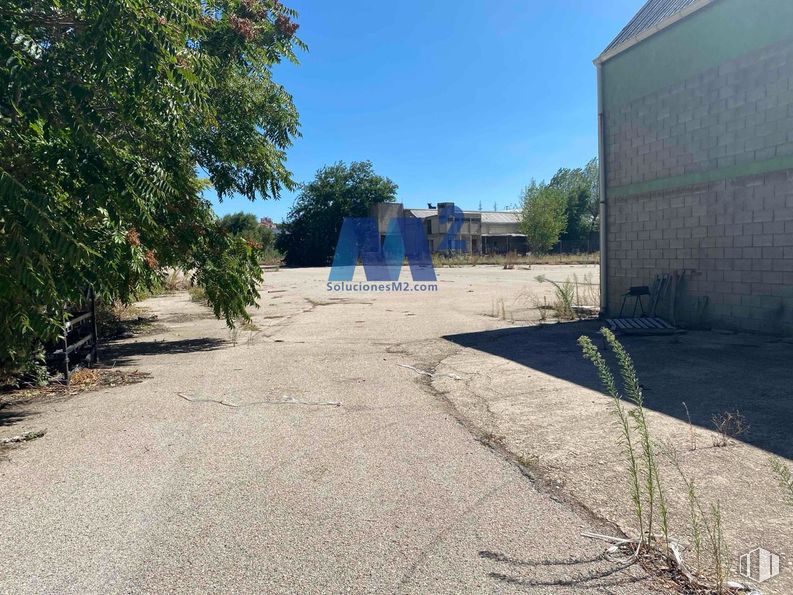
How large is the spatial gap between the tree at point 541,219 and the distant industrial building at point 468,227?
5.17 m

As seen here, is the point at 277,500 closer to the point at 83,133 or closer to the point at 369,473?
the point at 369,473

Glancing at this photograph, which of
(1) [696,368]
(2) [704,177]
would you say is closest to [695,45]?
(2) [704,177]

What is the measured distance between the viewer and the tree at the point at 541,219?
167 feet

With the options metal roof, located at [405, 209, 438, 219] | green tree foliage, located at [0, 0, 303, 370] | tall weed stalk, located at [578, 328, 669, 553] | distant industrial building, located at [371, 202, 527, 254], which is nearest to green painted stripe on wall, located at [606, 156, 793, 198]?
tall weed stalk, located at [578, 328, 669, 553]

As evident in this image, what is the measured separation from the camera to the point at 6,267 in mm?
4508

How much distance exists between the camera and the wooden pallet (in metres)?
10.0

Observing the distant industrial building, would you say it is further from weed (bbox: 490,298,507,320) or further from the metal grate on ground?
the metal grate on ground

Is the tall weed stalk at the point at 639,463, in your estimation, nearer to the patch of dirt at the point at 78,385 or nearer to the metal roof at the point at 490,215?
the patch of dirt at the point at 78,385

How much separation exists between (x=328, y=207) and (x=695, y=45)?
44.7 m

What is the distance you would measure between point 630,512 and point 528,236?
50.9m

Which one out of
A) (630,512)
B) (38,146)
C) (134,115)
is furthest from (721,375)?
(38,146)

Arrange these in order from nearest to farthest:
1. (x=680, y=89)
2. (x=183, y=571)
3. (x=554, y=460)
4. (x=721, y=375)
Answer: (x=183, y=571)
(x=554, y=460)
(x=721, y=375)
(x=680, y=89)

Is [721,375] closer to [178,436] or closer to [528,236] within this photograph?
[178,436]

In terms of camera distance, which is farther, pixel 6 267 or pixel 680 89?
pixel 680 89
